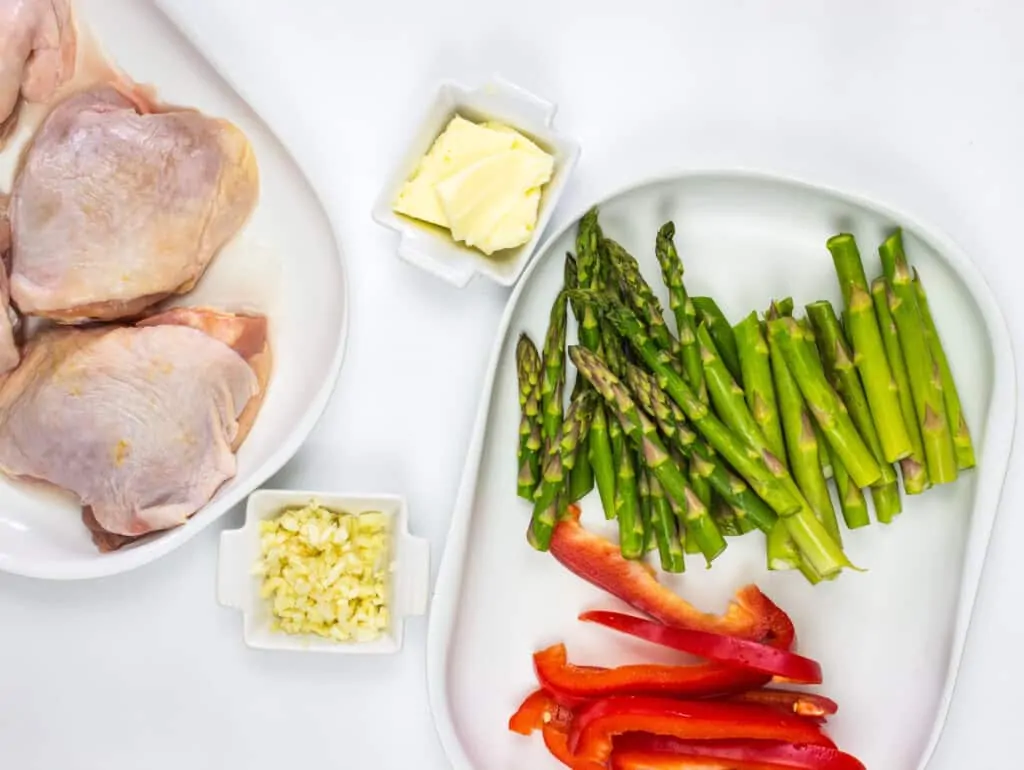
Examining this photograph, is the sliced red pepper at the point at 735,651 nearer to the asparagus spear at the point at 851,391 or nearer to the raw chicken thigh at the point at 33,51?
the asparagus spear at the point at 851,391

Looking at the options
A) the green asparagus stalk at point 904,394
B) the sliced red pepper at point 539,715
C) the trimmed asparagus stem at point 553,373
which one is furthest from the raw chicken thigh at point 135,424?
the green asparagus stalk at point 904,394

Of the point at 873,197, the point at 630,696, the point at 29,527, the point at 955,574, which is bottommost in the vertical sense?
the point at 29,527

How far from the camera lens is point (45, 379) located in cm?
137

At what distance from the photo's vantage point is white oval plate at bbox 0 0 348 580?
135 cm

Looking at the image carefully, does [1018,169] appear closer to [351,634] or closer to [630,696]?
[630,696]

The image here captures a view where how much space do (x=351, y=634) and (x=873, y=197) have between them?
0.90 metres

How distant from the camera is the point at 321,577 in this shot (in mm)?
1358

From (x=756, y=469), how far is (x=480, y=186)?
1.67ft

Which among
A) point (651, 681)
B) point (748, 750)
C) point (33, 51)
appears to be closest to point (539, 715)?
point (651, 681)

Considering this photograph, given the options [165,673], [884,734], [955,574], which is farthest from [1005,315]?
[165,673]

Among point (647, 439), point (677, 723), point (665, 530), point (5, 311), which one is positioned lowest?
point (677, 723)

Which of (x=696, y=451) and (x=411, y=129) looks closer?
(x=696, y=451)

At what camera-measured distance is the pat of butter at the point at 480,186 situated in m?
1.29

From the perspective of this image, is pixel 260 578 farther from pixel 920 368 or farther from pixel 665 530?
pixel 920 368
